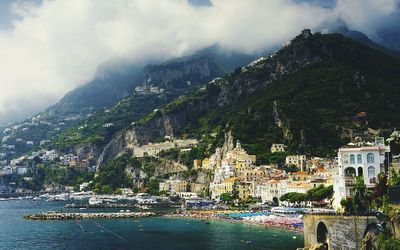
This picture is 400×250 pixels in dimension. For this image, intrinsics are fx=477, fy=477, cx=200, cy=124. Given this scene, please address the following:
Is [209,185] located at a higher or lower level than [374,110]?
lower

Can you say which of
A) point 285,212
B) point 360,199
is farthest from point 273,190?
point 360,199

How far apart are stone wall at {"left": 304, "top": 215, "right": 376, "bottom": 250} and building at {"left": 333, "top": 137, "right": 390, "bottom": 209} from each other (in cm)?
685

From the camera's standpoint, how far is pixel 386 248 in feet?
98.0

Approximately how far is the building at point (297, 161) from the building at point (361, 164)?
5332 centimetres

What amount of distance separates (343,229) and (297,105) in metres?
83.6

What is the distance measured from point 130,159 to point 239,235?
9777cm

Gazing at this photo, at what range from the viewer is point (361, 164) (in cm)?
4450

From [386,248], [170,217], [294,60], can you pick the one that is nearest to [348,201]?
[386,248]

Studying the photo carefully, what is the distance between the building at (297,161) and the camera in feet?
329

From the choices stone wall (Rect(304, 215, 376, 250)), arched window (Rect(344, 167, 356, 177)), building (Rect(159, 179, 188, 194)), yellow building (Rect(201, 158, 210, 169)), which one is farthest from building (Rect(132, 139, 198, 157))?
stone wall (Rect(304, 215, 376, 250))

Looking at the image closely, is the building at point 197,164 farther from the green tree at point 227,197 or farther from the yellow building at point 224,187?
the green tree at point 227,197

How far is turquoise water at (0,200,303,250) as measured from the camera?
171 feet

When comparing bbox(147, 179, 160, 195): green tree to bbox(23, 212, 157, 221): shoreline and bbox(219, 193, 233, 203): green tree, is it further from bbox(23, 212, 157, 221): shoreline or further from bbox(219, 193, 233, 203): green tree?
bbox(23, 212, 157, 221): shoreline

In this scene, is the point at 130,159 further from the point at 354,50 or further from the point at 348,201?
the point at 348,201
